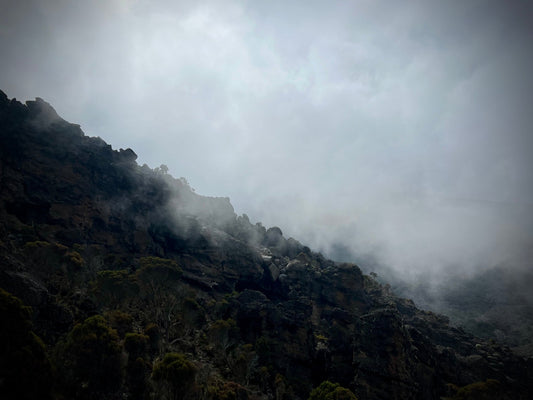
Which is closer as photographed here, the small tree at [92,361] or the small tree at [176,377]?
the small tree at [92,361]

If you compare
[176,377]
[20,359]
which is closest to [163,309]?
[176,377]

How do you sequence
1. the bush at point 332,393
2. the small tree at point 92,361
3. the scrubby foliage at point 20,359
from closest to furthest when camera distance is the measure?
the scrubby foliage at point 20,359 < the small tree at point 92,361 < the bush at point 332,393

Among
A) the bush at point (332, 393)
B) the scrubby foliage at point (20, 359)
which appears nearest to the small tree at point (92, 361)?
the scrubby foliage at point (20, 359)

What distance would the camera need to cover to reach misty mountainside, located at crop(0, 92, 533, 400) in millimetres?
30484

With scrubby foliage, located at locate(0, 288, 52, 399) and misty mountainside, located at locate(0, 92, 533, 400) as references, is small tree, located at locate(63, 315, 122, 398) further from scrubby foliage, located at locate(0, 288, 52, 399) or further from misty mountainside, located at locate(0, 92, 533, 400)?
scrubby foliage, located at locate(0, 288, 52, 399)

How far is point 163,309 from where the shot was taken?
57.4 m

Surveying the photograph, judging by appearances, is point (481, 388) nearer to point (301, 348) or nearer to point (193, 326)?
point (301, 348)

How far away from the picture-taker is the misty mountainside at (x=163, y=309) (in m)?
30.5

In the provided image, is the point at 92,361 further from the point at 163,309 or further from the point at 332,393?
the point at 163,309

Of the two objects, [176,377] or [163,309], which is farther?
[163,309]

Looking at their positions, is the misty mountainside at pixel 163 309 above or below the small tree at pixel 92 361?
above

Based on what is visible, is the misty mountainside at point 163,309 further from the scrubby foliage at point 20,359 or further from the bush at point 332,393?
the bush at point 332,393

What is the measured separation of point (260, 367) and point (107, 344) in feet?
111

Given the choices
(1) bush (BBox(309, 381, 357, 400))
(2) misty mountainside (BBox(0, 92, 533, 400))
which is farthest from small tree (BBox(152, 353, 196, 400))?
(1) bush (BBox(309, 381, 357, 400))
